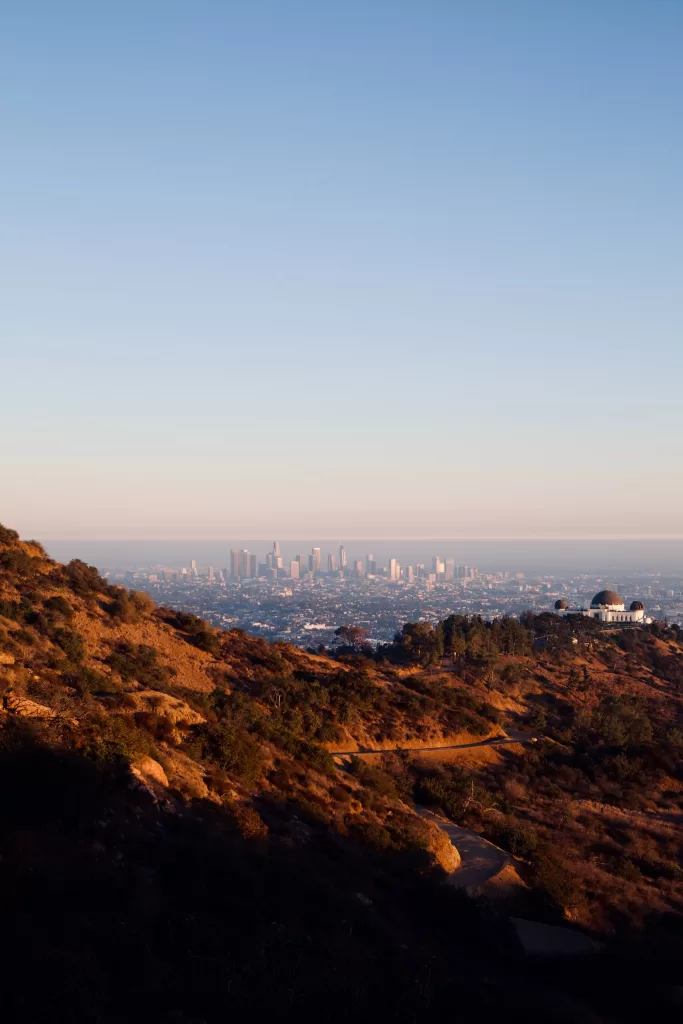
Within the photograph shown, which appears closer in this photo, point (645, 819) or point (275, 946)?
point (275, 946)

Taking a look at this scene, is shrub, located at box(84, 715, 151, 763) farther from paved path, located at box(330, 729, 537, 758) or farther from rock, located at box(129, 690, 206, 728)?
paved path, located at box(330, 729, 537, 758)

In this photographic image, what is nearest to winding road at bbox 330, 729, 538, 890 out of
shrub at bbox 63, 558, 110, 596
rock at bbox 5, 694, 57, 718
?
rock at bbox 5, 694, 57, 718

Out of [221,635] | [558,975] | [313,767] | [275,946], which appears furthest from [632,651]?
[275,946]

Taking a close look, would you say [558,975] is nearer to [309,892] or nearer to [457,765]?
[309,892]

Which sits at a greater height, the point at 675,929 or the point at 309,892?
the point at 309,892

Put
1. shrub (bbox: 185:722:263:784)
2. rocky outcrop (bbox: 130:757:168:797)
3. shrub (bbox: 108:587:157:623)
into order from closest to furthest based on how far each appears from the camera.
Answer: rocky outcrop (bbox: 130:757:168:797) < shrub (bbox: 185:722:263:784) < shrub (bbox: 108:587:157:623)

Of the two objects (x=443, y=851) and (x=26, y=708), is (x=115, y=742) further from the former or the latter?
(x=443, y=851)

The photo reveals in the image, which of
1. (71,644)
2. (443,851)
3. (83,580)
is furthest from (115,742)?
(83,580)

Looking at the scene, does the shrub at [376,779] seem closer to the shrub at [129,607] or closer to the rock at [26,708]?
the rock at [26,708]
